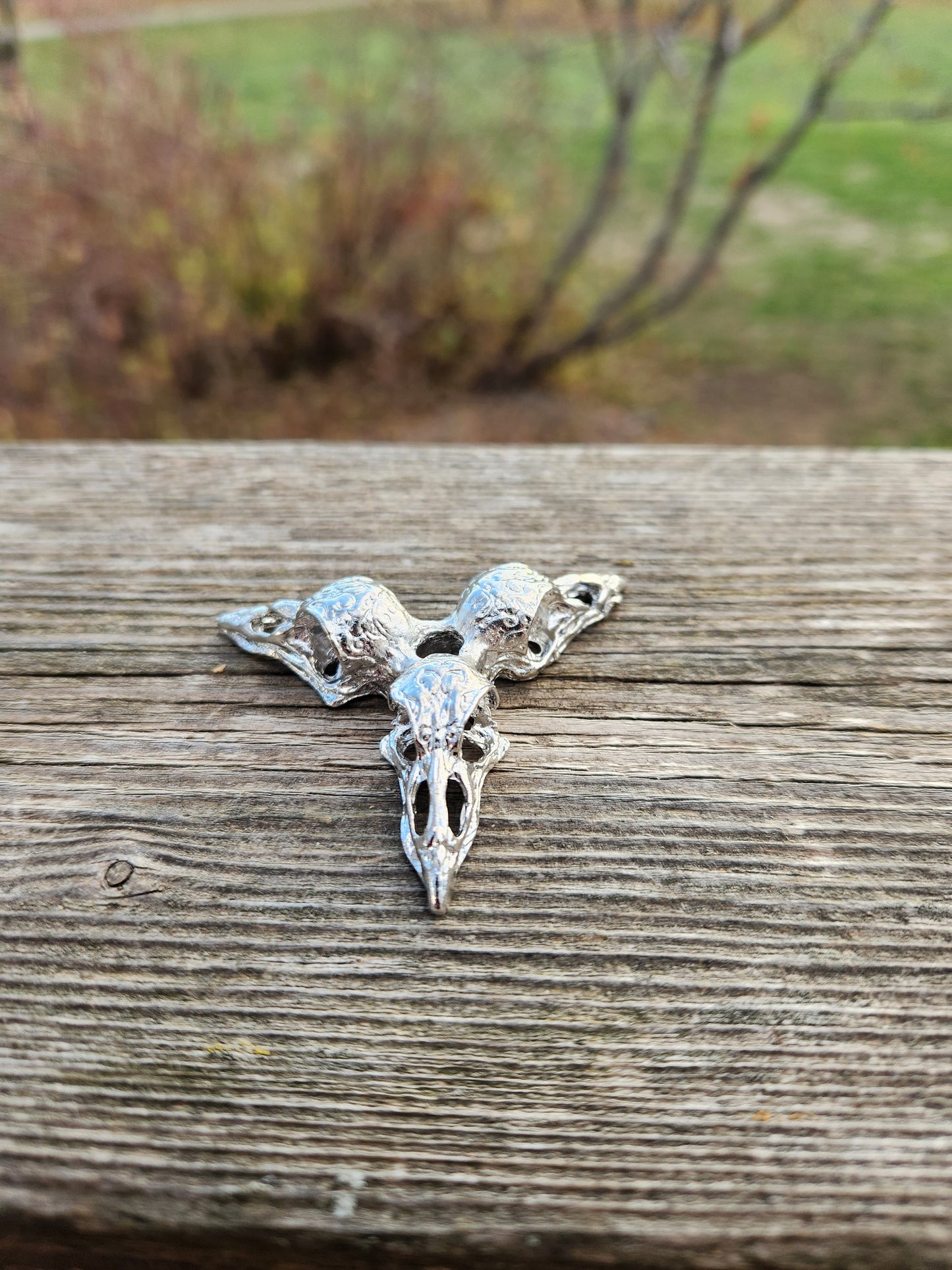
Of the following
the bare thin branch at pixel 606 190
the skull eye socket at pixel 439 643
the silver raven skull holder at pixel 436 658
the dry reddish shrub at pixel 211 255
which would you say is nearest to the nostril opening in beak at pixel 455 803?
the silver raven skull holder at pixel 436 658

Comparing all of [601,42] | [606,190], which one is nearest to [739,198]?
[606,190]

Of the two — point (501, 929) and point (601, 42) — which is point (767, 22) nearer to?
point (601, 42)

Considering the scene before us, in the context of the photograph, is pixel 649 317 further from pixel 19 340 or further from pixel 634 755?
pixel 634 755

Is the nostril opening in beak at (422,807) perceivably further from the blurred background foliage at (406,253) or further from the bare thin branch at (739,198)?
the bare thin branch at (739,198)

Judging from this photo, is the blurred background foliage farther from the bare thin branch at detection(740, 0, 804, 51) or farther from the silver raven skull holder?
the silver raven skull holder

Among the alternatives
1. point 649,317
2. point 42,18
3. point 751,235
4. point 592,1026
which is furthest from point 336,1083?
point 751,235

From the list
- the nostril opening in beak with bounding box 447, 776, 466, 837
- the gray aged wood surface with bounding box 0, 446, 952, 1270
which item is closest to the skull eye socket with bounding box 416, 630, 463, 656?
the gray aged wood surface with bounding box 0, 446, 952, 1270
